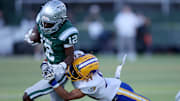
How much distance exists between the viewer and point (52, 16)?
5375 mm

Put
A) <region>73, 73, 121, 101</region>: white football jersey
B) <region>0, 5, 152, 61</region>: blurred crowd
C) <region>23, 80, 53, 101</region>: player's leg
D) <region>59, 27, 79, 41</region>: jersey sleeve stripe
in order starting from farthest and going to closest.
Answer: <region>0, 5, 152, 61</region>: blurred crowd < <region>23, 80, 53, 101</region>: player's leg < <region>59, 27, 79, 41</region>: jersey sleeve stripe < <region>73, 73, 121, 101</region>: white football jersey

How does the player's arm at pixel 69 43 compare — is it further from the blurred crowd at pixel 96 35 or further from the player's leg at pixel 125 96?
the blurred crowd at pixel 96 35

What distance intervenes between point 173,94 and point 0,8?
45.4 ft

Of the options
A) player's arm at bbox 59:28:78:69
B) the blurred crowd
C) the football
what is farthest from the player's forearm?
the blurred crowd

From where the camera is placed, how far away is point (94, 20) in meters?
19.9

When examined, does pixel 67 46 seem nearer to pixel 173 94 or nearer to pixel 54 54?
pixel 54 54

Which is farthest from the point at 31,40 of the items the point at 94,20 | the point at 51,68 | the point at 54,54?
the point at 94,20

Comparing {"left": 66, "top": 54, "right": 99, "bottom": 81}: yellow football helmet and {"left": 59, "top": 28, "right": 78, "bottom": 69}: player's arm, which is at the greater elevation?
{"left": 59, "top": 28, "right": 78, "bottom": 69}: player's arm

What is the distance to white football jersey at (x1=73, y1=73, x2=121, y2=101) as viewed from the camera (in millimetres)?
5363

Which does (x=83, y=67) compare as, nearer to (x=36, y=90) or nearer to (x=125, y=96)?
(x=125, y=96)

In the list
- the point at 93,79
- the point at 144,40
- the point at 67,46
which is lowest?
the point at 144,40

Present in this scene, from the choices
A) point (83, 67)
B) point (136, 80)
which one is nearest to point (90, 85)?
point (83, 67)

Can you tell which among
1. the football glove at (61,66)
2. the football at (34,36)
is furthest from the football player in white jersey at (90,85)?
the football at (34,36)

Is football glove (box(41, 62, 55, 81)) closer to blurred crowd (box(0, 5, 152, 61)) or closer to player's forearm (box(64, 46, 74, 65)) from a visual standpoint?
player's forearm (box(64, 46, 74, 65))
